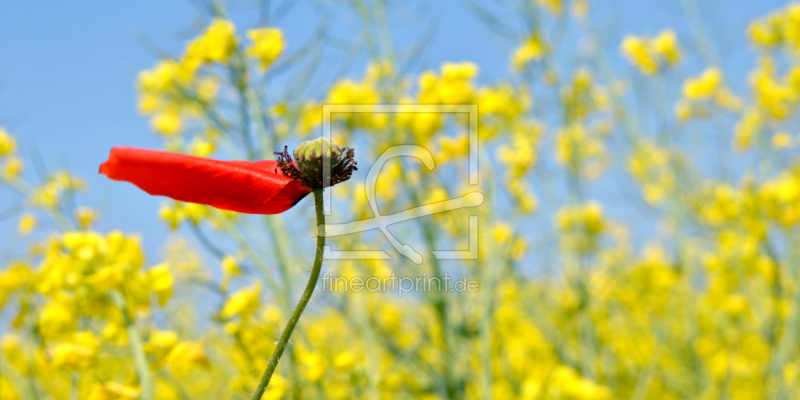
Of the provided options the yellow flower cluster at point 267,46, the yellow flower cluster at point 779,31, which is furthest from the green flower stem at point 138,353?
the yellow flower cluster at point 779,31

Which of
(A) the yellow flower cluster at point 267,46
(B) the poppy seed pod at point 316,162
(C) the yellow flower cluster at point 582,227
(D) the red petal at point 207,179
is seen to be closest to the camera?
(D) the red petal at point 207,179

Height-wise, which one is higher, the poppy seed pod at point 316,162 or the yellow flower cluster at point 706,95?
the yellow flower cluster at point 706,95

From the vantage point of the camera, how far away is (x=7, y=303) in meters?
1.27

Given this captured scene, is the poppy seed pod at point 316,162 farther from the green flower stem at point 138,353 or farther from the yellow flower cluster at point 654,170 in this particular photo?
the yellow flower cluster at point 654,170

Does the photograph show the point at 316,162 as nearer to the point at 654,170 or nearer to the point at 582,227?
the point at 582,227

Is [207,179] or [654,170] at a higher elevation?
[654,170]

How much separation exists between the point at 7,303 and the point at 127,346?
39cm

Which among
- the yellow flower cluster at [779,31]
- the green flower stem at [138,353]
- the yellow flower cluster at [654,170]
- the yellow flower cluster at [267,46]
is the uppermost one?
the yellow flower cluster at [779,31]

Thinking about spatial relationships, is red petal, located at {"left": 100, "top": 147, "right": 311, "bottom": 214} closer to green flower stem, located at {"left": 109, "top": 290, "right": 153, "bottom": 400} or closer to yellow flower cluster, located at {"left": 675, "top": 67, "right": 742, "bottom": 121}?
green flower stem, located at {"left": 109, "top": 290, "right": 153, "bottom": 400}

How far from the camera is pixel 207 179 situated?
Answer: 18.8 inches

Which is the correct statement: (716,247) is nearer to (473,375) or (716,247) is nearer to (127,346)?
(473,375)

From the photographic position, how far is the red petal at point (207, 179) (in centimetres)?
42

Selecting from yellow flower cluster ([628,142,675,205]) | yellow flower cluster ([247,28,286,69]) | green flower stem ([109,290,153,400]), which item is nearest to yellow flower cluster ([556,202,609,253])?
yellow flower cluster ([628,142,675,205])

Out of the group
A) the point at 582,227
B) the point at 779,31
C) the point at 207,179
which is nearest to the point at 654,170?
the point at 582,227
